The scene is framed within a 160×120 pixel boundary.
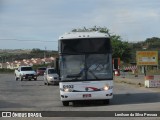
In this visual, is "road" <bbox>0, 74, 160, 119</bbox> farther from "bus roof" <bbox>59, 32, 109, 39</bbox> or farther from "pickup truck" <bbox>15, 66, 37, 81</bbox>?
"pickup truck" <bbox>15, 66, 37, 81</bbox>

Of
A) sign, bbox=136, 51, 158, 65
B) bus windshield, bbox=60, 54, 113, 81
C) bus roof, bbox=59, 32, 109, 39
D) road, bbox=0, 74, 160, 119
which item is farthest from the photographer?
sign, bbox=136, 51, 158, 65

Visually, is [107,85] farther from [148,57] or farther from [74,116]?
[148,57]

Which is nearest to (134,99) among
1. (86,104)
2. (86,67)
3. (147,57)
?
(86,104)

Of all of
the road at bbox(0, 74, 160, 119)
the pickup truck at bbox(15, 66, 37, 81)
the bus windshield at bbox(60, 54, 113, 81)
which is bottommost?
the road at bbox(0, 74, 160, 119)

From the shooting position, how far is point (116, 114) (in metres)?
10.2

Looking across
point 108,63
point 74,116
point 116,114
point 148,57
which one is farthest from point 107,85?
point 148,57

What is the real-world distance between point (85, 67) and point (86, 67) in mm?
44

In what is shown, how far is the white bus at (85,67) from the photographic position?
20203 mm

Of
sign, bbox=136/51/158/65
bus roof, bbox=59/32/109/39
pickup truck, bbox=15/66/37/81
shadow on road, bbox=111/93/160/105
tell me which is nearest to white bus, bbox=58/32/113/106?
bus roof, bbox=59/32/109/39

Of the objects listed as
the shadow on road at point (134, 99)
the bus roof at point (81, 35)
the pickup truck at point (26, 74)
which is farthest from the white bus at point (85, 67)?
the pickup truck at point (26, 74)

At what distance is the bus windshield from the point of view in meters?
20.4

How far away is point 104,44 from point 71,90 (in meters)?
2.55

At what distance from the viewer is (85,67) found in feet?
67.5

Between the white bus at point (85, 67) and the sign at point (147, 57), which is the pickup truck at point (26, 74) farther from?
the white bus at point (85, 67)
